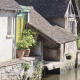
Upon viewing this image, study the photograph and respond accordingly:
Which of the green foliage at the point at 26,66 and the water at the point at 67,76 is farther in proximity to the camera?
the water at the point at 67,76

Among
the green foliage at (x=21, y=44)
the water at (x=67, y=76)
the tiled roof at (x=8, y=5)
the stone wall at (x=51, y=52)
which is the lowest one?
the water at (x=67, y=76)

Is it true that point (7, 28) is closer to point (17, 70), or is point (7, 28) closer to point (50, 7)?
point (17, 70)

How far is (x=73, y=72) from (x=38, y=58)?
17.5 feet

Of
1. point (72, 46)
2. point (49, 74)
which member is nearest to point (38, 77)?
point (49, 74)

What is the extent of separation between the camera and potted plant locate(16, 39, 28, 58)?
22609 mm

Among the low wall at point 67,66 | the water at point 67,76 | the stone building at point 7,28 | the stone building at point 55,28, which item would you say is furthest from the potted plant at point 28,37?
the low wall at point 67,66

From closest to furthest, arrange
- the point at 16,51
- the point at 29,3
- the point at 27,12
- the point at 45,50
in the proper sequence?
the point at 16,51
the point at 27,12
the point at 45,50
the point at 29,3

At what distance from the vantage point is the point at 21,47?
22891 millimetres

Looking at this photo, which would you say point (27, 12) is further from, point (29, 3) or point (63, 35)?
point (29, 3)

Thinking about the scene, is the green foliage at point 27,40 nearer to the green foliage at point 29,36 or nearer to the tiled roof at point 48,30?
the green foliage at point 29,36

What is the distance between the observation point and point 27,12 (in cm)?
2469

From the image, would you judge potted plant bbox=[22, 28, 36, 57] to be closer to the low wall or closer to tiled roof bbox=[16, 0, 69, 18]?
the low wall

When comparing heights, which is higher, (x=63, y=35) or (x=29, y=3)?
(x=29, y=3)

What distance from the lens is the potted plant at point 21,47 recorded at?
2261cm
